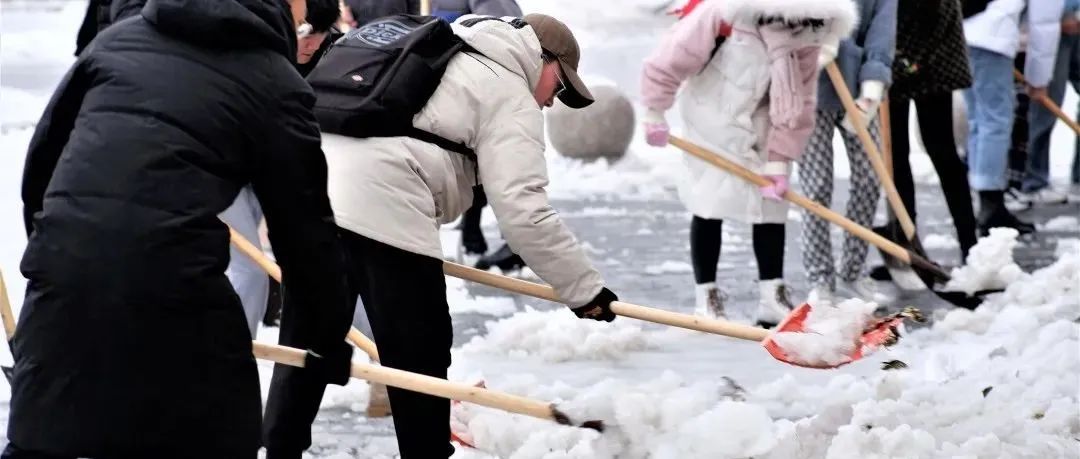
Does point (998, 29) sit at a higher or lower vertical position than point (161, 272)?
lower

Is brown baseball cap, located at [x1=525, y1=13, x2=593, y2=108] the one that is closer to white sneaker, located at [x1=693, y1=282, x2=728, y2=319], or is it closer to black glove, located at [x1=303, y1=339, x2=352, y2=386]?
black glove, located at [x1=303, y1=339, x2=352, y2=386]

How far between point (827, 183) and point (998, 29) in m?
2.09

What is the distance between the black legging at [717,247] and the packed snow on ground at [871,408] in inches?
26.4

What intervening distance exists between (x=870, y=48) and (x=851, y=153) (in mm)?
600

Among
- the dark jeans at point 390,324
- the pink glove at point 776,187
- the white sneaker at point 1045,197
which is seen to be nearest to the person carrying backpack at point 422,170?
the dark jeans at point 390,324

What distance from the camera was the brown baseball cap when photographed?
4199 mm

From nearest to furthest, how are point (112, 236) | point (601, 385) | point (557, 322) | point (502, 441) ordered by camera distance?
point (112, 236), point (502, 441), point (601, 385), point (557, 322)

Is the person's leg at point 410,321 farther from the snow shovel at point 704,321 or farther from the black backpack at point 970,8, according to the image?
the black backpack at point 970,8

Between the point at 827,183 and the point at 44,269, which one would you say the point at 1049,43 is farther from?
the point at 44,269

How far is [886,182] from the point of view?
7285mm

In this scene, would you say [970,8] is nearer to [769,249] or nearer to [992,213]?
[992,213]

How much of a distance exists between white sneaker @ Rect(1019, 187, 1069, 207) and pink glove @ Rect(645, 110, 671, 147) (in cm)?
533

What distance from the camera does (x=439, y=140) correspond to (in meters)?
4.03

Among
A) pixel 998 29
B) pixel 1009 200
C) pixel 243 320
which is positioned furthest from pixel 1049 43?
pixel 243 320
